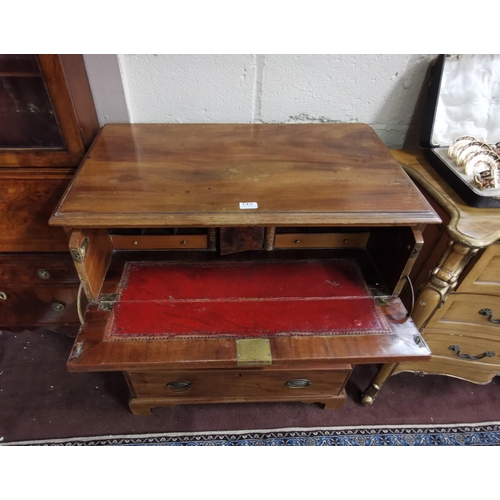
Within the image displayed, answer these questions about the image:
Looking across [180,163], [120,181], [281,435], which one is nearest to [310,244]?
[180,163]

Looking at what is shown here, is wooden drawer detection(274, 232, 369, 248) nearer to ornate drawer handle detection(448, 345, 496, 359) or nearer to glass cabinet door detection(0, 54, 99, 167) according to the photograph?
ornate drawer handle detection(448, 345, 496, 359)

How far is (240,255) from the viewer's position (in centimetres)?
116

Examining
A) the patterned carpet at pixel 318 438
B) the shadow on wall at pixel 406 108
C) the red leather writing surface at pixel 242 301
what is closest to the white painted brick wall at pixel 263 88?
the shadow on wall at pixel 406 108

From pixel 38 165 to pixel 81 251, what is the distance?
377 mm

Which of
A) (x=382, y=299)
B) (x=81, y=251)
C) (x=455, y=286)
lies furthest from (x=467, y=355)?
(x=81, y=251)

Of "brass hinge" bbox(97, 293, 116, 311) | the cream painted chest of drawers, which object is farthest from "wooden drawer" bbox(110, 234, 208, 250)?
the cream painted chest of drawers

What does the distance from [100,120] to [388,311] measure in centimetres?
112

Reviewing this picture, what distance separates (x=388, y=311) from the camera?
102cm

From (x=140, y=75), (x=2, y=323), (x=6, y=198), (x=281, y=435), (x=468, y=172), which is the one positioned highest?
(x=140, y=75)

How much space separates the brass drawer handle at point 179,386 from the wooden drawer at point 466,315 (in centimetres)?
85

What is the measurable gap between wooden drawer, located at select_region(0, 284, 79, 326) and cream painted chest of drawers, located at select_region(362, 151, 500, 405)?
4.03ft

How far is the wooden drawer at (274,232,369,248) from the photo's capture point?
1158mm

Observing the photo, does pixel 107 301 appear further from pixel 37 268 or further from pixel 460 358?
pixel 460 358

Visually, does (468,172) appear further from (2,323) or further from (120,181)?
(2,323)
